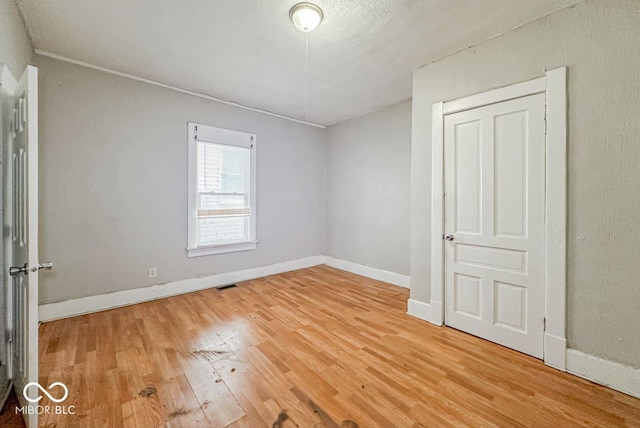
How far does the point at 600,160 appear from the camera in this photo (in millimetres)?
1884

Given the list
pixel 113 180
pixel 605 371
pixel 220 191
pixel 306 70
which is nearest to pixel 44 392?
pixel 113 180

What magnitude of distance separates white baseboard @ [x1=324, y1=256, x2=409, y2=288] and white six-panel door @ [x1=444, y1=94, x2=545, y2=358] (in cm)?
130

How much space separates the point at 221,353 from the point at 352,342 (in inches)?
45.1

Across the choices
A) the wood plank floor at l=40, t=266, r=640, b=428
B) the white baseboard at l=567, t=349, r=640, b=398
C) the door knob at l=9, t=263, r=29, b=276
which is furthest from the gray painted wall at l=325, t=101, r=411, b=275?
the door knob at l=9, t=263, r=29, b=276

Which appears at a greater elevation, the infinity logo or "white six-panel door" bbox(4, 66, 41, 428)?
"white six-panel door" bbox(4, 66, 41, 428)

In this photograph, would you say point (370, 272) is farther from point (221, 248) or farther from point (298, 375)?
point (298, 375)

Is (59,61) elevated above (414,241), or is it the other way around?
(59,61)

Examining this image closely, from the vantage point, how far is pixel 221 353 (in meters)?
2.21

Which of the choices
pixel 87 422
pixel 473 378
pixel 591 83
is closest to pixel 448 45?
pixel 591 83

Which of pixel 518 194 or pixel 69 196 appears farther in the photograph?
pixel 69 196

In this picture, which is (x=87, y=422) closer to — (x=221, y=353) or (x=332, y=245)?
(x=221, y=353)

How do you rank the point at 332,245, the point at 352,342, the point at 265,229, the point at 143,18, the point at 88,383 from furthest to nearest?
the point at 332,245 → the point at 265,229 → the point at 352,342 → the point at 143,18 → the point at 88,383

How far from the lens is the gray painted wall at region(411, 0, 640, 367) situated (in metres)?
1.77

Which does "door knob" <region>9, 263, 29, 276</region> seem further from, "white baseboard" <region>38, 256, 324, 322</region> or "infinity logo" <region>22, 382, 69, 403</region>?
"white baseboard" <region>38, 256, 324, 322</region>
